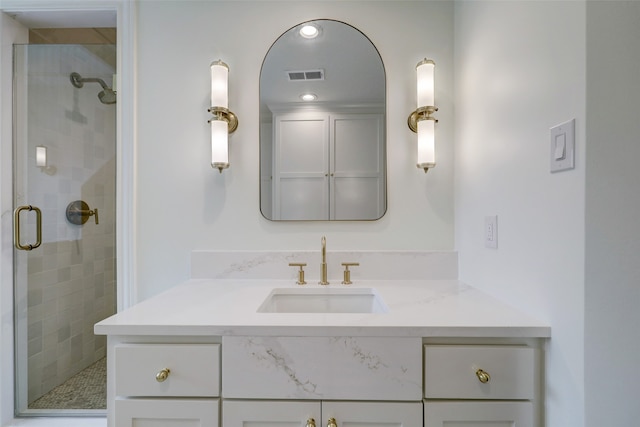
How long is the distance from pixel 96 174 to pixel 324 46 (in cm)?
147

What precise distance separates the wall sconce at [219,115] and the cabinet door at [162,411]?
894mm

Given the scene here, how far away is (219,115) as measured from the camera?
52.6 inches

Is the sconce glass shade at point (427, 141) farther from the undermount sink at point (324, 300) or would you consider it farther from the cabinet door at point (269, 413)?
the cabinet door at point (269, 413)

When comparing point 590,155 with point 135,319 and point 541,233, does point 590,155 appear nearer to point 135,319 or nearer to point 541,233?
point 541,233

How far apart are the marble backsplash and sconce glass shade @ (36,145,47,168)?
3.27ft

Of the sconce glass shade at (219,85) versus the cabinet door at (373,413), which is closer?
the cabinet door at (373,413)

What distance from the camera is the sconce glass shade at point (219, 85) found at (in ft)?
4.38

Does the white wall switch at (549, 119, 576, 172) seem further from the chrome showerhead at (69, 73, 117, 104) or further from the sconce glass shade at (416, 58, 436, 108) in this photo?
the chrome showerhead at (69, 73, 117, 104)

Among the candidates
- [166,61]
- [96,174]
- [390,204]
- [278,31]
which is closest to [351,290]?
[390,204]

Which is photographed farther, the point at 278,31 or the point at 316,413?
the point at 278,31

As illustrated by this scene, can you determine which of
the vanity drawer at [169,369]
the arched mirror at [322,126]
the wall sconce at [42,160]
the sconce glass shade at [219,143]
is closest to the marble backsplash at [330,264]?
the arched mirror at [322,126]

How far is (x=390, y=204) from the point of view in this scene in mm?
1411

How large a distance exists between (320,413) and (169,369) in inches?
17.0

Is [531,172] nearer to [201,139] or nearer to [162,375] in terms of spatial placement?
[162,375]
